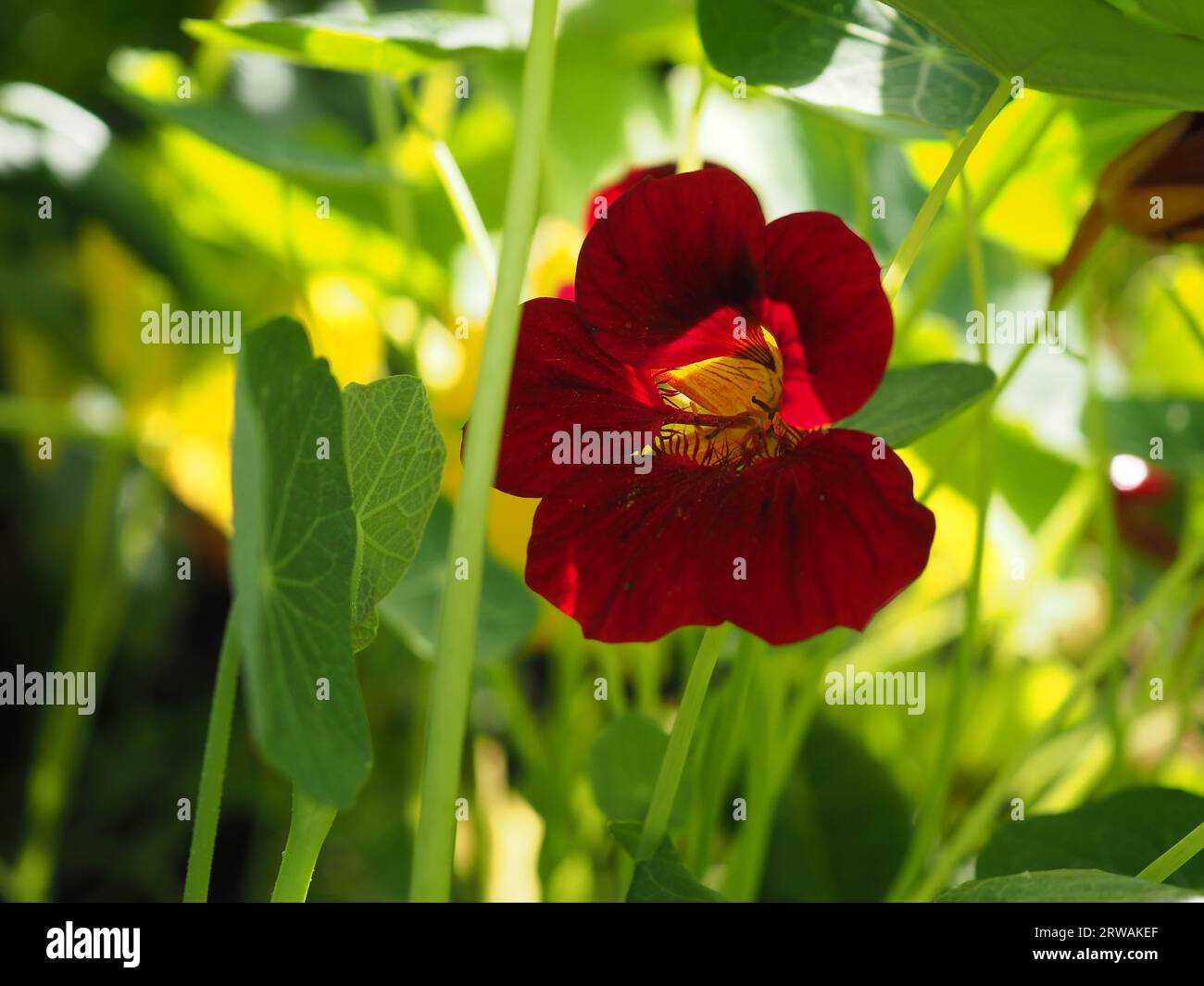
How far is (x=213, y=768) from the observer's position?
10.6 inches

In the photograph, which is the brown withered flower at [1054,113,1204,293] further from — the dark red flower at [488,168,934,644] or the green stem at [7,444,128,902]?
the green stem at [7,444,128,902]

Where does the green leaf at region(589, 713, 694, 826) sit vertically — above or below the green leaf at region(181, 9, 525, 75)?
below

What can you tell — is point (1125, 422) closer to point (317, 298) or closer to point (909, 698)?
point (909, 698)

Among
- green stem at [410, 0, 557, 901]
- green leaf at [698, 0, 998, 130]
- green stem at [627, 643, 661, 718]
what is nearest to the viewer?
green stem at [410, 0, 557, 901]

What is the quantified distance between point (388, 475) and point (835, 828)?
379 mm

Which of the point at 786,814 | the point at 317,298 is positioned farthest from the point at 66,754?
the point at 786,814

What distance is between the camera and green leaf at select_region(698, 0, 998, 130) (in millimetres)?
328

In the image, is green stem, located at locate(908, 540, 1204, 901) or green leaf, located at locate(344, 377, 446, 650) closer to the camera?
green leaf, located at locate(344, 377, 446, 650)

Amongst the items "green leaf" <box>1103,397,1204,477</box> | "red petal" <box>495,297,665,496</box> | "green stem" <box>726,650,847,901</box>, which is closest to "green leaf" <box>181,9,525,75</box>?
"red petal" <box>495,297,665,496</box>

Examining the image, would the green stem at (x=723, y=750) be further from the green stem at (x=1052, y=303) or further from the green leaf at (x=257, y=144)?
the green leaf at (x=257, y=144)

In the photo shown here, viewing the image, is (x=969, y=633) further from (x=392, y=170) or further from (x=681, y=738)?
(x=392, y=170)

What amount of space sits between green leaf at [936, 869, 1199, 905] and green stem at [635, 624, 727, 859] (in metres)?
0.07

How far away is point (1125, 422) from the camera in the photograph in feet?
1.89

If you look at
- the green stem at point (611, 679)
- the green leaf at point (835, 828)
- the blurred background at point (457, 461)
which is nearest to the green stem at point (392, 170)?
the blurred background at point (457, 461)
